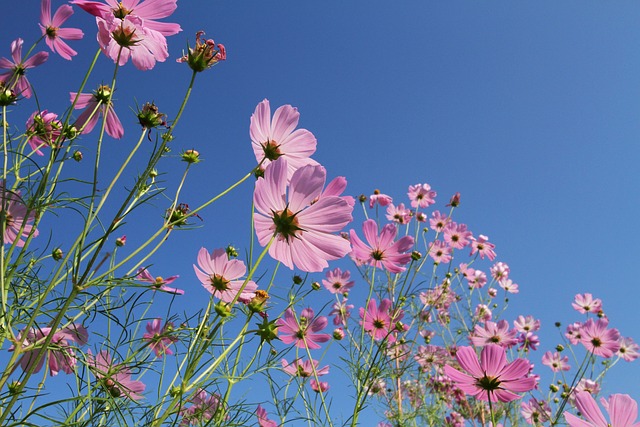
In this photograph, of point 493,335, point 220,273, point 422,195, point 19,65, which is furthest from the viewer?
point 422,195

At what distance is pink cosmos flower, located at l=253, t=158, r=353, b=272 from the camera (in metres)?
0.59

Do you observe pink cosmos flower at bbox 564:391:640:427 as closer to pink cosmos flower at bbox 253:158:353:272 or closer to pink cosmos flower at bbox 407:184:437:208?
pink cosmos flower at bbox 253:158:353:272

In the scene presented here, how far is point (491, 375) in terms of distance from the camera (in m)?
0.78

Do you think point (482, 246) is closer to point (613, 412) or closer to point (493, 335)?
point (493, 335)

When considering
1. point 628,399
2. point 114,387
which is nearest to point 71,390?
point 114,387

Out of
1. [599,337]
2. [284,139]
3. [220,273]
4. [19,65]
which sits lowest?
[220,273]

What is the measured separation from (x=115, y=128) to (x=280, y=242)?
0.35m

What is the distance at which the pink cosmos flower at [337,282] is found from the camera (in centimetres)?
209

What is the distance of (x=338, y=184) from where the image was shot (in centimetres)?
67

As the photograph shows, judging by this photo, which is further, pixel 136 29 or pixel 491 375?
pixel 491 375

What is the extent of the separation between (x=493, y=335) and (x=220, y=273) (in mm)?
1334

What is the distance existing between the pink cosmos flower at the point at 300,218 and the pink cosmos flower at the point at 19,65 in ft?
2.33

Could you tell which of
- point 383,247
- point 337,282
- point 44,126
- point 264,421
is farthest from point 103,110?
point 337,282

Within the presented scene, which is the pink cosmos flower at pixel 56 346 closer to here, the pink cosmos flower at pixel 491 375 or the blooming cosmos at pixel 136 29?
the blooming cosmos at pixel 136 29
